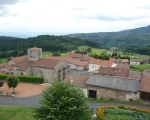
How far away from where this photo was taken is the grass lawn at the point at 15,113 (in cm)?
2780

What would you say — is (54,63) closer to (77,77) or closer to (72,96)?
(77,77)

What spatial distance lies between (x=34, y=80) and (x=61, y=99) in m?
33.3

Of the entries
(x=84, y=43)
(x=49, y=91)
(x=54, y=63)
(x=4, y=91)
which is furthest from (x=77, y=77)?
(x=84, y=43)

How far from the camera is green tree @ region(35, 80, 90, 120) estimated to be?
1778 cm

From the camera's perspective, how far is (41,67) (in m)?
51.8

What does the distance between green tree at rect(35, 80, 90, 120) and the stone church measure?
30521 millimetres

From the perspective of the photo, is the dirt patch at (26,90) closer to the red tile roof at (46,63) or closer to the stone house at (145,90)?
the red tile roof at (46,63)

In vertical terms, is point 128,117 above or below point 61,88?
below

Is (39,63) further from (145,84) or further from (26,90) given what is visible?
(145,84)

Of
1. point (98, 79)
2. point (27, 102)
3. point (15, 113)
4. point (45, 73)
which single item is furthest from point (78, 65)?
point (15, 113)

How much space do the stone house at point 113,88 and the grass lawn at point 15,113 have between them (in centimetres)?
1285

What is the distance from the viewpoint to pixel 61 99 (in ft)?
59.3

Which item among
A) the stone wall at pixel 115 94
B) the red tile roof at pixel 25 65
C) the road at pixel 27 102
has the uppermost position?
the red tile roof at pixel 25 65

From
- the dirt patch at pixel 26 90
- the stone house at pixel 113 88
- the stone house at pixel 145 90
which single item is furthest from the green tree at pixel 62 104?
the dirt patch at pixel 26 90
